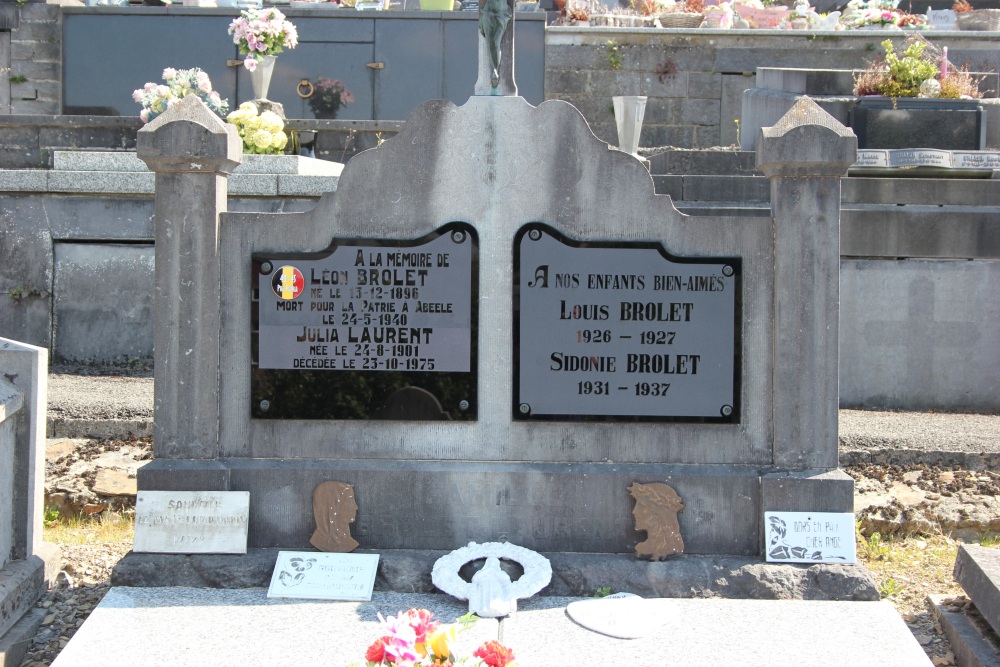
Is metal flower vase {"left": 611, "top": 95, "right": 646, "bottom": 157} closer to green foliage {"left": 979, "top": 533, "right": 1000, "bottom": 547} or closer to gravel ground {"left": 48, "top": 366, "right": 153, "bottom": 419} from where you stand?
gravel ground {"left": 48, "top": 366, "right": 153, "bottom": 419}

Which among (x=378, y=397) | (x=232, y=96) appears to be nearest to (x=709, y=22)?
(x=232, y=96)

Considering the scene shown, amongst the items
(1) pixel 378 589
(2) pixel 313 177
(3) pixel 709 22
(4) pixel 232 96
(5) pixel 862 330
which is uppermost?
(3) pixel 709 22

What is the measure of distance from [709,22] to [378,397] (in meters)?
12.3

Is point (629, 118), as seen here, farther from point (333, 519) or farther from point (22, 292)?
point (333, 519)

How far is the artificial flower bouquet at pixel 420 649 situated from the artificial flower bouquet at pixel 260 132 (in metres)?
7.12

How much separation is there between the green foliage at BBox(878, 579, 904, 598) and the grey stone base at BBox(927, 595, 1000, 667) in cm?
24

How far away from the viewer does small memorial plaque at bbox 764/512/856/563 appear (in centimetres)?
492

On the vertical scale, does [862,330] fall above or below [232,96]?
below

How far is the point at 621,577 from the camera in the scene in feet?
16.0

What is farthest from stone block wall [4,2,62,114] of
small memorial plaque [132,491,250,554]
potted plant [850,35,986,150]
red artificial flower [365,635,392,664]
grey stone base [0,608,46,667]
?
red artificial flower [365,635,392,664]

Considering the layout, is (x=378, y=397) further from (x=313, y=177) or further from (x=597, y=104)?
(x=597, y=104)

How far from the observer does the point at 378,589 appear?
4.87 m

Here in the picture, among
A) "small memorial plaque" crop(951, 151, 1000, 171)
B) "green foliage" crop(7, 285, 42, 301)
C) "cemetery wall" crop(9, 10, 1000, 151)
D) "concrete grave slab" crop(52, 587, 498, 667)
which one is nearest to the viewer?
"concrete grave slab" crop(52, 587, 498, 667)

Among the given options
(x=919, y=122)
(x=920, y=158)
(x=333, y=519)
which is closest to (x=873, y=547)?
(x=333, y=519)
